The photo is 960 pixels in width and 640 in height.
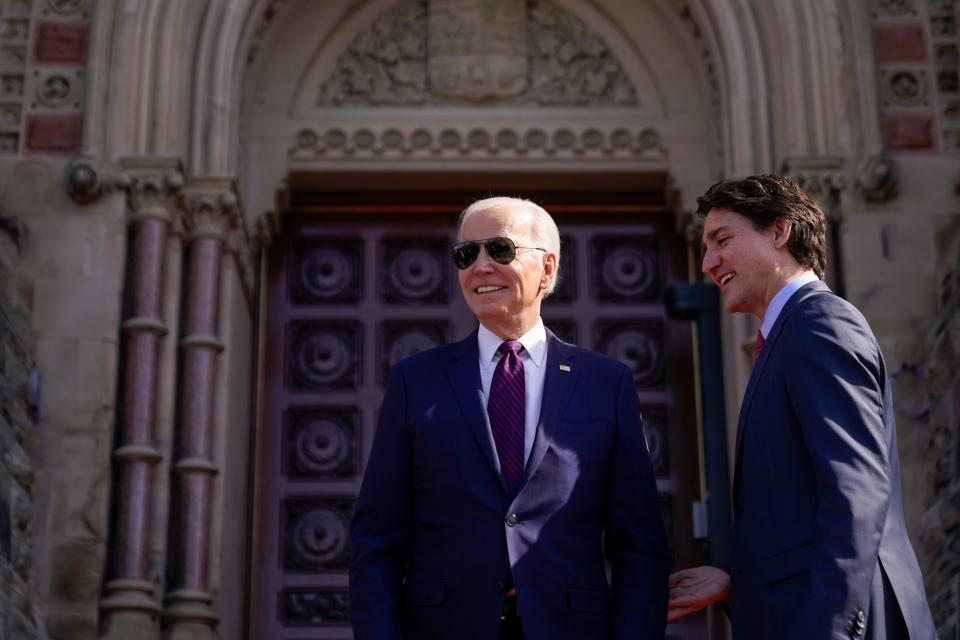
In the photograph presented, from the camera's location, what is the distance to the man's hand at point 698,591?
4328 mm

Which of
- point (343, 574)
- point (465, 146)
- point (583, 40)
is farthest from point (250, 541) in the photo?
point (583, 40)

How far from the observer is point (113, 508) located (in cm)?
748

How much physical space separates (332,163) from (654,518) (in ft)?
16.6

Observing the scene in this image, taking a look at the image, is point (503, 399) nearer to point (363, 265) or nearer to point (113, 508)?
point (113, 508)

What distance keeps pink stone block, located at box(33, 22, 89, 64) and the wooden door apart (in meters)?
1.47

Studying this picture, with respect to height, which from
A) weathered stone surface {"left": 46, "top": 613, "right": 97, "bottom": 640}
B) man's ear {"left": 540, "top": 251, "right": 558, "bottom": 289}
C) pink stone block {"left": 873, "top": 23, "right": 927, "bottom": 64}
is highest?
pink stone block {"left": 873, "top": 23, "right": 927, "bottom": 64}

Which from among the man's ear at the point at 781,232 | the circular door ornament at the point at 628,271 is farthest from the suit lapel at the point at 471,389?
the circular door ornament at the point at 628,271

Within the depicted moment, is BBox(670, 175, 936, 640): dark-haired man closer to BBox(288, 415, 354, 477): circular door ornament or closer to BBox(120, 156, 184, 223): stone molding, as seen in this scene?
BBox(120, 156, 184, 223): stone molding

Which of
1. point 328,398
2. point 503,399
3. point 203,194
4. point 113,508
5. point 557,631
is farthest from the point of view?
point 328,398

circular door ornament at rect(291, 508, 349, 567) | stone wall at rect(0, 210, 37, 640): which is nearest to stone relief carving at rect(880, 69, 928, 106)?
circular door ornament at rect(291, 508, 349, 567)

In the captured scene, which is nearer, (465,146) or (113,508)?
(113,508)

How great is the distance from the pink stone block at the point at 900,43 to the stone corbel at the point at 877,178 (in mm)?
735

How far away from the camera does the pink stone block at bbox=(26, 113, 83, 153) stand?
27.0ft

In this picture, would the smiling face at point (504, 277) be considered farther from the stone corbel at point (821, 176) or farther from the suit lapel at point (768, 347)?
the stone corbel at point (821, 176)
